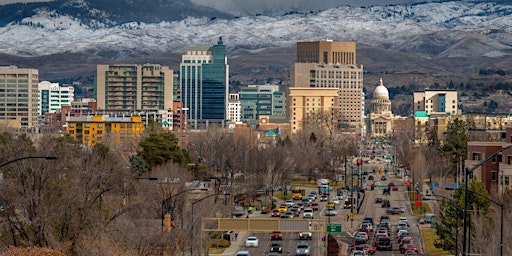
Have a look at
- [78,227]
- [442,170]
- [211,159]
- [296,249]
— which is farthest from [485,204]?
[211,159]

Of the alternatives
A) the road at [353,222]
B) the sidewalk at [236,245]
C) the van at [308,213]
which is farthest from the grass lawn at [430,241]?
the sidewalk at [236,245]

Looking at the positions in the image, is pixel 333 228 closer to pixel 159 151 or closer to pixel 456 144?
pixel 159 151

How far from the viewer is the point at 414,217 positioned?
117 m

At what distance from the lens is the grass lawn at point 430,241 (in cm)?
8800

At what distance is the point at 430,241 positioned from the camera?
311ft

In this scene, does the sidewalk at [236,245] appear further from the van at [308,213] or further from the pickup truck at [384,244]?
the pickup truck at [384,244]

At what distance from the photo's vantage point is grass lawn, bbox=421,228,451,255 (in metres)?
88.0

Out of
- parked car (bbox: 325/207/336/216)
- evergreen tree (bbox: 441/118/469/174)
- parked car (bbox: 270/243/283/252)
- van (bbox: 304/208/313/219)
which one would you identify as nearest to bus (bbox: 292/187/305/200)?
parked car (bbox: 325/207/336/216)

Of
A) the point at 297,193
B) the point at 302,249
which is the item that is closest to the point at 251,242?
the point at 302,249

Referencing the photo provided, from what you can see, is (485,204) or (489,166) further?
(489,166)

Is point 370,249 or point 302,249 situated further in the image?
point 370,249

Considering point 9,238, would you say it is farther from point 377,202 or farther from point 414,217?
point 377,202

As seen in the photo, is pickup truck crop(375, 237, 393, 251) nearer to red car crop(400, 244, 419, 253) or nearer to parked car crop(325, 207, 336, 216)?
red car crop(400, 244, 419, 253)

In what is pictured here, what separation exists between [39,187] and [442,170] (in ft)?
258
